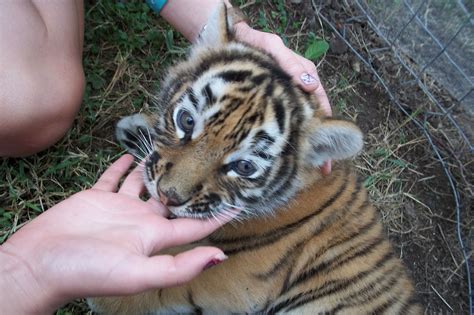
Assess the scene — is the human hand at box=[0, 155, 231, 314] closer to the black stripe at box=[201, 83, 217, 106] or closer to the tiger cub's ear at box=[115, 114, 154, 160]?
the black stripe at box=[201, 83, 217, 106]

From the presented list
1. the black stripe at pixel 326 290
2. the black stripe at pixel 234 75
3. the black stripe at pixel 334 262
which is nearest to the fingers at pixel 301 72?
the black stripe at pixel 234 75

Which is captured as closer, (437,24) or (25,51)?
(25,51)

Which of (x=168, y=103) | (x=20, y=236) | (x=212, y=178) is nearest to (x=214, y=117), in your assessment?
(x=212, y=178)

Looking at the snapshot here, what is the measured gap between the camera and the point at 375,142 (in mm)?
3658

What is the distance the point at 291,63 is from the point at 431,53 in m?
1.73

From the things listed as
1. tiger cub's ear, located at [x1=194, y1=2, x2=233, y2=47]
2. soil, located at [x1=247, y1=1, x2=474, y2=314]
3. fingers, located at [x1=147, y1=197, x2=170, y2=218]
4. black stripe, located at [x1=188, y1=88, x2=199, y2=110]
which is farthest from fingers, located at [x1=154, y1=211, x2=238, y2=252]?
soil, located at [x1=247, y1=1, x2=474, y2=314]

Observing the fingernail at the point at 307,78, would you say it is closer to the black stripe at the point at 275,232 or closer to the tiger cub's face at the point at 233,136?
the tiger cub's face at the point at 233,136

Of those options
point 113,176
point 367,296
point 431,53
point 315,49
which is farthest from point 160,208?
point 431,53

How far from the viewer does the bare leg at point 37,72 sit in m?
2.33

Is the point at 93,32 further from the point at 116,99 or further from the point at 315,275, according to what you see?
the point at 315,275

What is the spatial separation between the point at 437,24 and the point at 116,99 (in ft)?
7.71

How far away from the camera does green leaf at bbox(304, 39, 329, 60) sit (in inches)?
146

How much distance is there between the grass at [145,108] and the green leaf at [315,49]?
4 centimetres

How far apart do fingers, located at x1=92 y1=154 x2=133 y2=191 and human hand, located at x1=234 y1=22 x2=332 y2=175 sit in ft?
2.72
